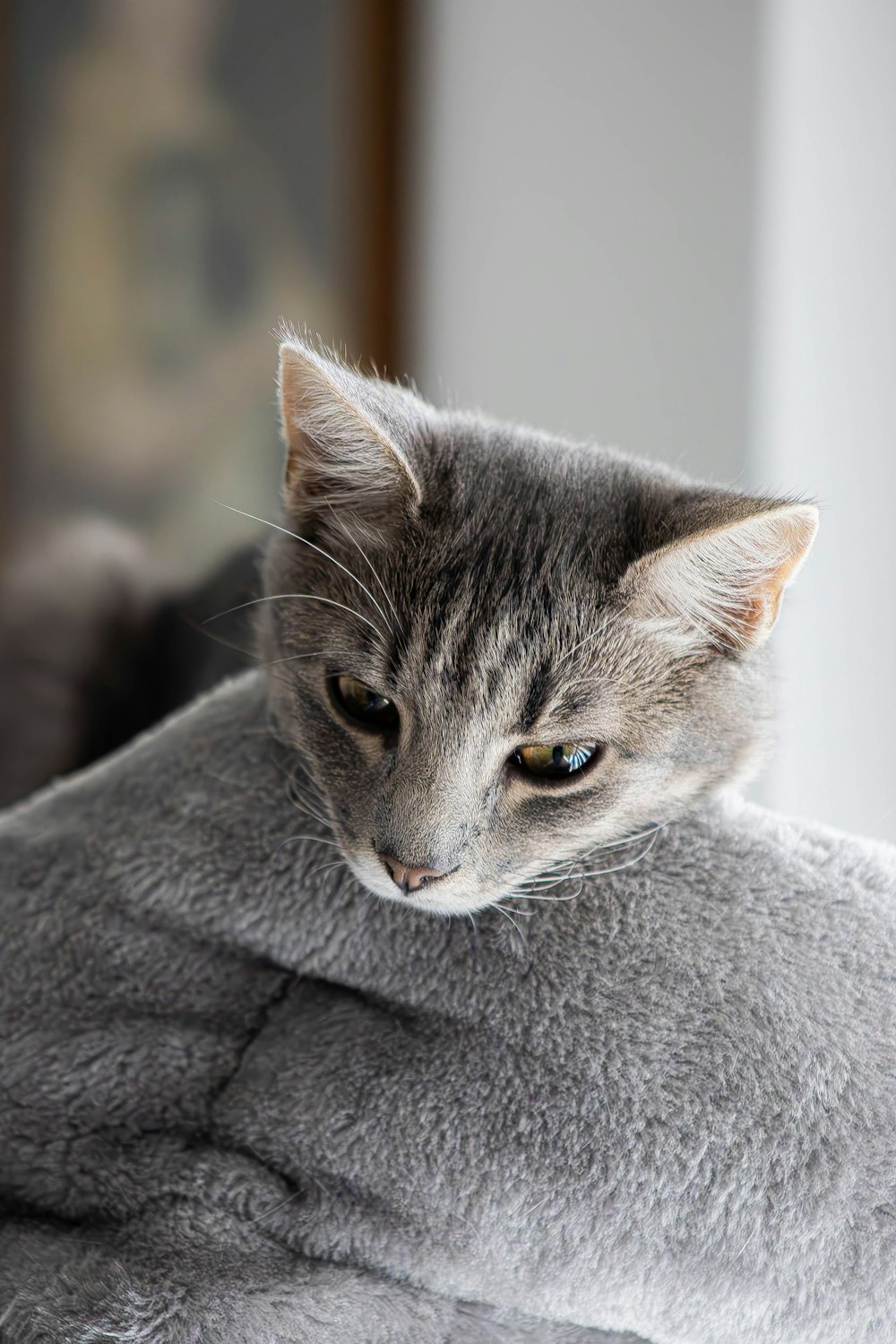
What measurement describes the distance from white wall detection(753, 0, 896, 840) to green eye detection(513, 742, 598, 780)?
95cm

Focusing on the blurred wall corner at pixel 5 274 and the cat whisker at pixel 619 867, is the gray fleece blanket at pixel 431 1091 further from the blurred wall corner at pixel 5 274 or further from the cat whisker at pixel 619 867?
the blurred wall corner at pixel 5 274

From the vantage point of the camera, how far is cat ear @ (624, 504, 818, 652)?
0.66 metres

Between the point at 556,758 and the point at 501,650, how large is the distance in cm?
8

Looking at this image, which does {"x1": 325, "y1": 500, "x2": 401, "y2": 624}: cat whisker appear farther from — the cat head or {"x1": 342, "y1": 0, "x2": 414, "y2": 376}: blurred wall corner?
{"x1": 342, "y1": 0, "x2": 414, "y2": 376}: blurred wall corner

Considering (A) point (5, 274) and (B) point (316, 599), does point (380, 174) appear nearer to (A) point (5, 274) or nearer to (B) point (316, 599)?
(A) point (5, 274)

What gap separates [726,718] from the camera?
2.45 ft

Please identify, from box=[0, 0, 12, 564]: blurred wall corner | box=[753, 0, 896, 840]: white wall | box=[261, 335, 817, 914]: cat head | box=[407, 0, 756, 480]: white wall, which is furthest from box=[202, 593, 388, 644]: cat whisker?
box=[0, 0, 12, 564]: blurred wall corner

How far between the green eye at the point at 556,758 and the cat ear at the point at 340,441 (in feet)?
0.57

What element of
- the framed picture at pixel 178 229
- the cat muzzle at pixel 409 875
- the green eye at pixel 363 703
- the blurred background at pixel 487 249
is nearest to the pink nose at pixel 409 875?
the cat muzzle at pixel 409 875

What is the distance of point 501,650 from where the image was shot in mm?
691

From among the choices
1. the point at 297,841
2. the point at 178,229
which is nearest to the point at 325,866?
the point at 297,841

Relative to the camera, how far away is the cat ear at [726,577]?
662 millimetres

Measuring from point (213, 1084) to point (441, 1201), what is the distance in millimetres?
158

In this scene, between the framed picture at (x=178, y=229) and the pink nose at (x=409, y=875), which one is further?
the framed picture at (x=178, y=229)
